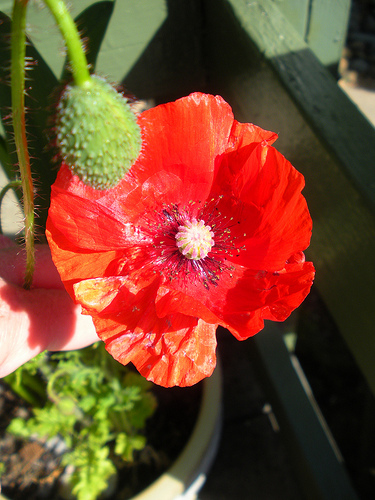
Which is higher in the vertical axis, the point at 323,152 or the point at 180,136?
the point at 180,136

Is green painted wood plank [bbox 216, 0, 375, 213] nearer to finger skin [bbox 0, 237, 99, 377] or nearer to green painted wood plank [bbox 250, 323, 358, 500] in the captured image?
finger skin [bbox 0, 237, 99, 377]

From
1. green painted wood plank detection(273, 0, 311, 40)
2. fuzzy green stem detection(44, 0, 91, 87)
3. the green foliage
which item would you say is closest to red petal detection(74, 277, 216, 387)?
fuzzy green stem detection(44, 0, 91, 87)

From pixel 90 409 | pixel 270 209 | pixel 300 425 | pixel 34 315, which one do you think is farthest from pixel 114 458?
pixel 270 209

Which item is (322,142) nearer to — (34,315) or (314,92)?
(314,92)

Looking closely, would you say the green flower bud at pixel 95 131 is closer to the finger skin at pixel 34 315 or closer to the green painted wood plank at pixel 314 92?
the finger skin at pixel 34 315

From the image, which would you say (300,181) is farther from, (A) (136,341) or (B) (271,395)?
(B) (271,395)

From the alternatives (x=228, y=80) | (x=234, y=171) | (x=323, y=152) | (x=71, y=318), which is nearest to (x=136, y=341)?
(x=71, y=318)
